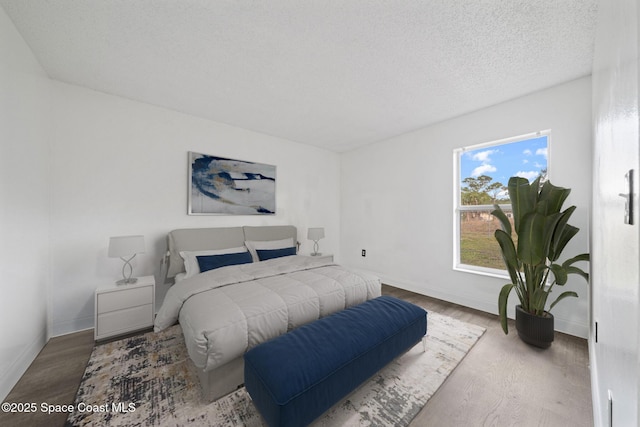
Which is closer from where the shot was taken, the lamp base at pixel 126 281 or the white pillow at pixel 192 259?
the lamp base at pixel 126 281

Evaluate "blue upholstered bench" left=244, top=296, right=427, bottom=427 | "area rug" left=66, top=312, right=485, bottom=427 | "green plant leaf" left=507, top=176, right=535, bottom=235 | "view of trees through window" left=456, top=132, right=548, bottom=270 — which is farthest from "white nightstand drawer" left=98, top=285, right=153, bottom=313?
"view of trees through window" left=456, top=132, right=548, bottom=270

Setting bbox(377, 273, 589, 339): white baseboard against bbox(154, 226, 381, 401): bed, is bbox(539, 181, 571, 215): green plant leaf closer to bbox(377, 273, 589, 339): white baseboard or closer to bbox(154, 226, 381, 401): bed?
bbox(377, 273, 589, 339): white baseboard

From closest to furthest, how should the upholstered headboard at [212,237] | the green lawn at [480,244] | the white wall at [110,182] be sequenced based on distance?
the white wall at [110,182] → the upholstered headboard at [212,237] → the green lawn at [480,244]

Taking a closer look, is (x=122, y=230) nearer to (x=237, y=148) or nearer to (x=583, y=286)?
(x=237, y=148)

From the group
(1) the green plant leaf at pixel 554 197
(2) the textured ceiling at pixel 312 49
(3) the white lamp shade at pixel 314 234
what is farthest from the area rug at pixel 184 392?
(2) the textured ceiling at pixel 312 49

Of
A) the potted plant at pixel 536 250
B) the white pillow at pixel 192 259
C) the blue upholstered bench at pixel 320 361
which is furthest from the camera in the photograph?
the white pillow at pixel 192 259

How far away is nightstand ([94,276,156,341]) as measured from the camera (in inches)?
90.0

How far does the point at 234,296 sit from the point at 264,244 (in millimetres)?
1654

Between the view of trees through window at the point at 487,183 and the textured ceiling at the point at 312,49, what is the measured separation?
0.61 m

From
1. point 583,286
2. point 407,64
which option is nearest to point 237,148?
point 407,64

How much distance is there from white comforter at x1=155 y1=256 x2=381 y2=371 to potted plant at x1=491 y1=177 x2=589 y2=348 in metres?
1.34

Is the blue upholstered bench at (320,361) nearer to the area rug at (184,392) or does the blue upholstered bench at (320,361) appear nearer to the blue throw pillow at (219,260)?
the area rug at (184,392)

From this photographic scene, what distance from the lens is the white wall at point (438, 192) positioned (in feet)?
7.90

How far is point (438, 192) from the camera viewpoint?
350 centimetres
